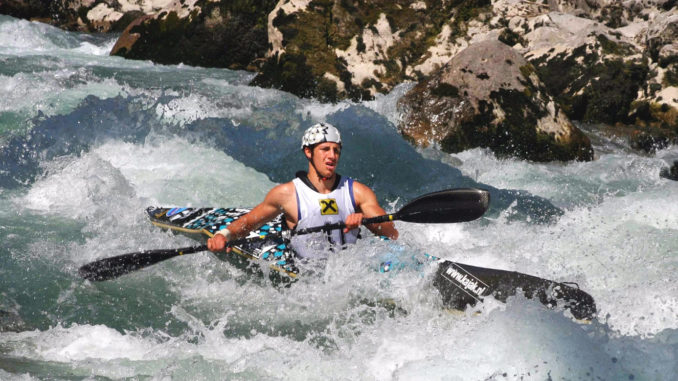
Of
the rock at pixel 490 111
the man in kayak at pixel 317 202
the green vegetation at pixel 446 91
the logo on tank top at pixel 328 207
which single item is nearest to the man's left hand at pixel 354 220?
the man in kayak at pixel 317 202

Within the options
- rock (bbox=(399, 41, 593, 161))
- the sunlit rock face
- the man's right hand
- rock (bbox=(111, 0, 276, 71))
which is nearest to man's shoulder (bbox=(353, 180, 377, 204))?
the man's right hand

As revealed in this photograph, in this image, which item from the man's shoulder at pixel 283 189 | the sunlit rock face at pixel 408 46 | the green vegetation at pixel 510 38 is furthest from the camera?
the green vegetation at pixel 510 38

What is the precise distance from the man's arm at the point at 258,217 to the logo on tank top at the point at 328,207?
0.25 m

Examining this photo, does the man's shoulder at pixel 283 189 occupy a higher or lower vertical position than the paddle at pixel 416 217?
higher

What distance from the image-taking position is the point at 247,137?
8953mm

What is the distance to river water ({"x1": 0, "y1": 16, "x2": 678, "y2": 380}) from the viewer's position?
13.4ft

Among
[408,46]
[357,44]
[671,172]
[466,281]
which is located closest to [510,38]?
[408,46]

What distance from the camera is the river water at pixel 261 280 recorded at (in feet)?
13.4

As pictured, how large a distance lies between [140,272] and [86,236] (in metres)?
0.87

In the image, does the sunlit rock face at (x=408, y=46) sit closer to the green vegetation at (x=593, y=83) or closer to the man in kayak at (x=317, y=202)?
the green vegetation at (x=593, y=83)

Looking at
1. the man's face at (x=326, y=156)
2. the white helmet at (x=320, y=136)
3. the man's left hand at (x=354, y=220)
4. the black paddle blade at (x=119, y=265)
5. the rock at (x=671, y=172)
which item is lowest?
the rock at (x=671, y=172)

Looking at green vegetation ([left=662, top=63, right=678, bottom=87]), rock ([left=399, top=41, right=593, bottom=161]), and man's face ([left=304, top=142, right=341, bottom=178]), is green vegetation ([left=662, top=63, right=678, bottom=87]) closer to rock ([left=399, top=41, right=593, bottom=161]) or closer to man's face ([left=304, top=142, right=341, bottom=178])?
rock ([left=399, top=41, right=593, bottom=161])

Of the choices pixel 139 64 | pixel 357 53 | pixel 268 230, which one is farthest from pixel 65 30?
pixel 268 230

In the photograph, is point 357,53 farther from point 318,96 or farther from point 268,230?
point 268,230
